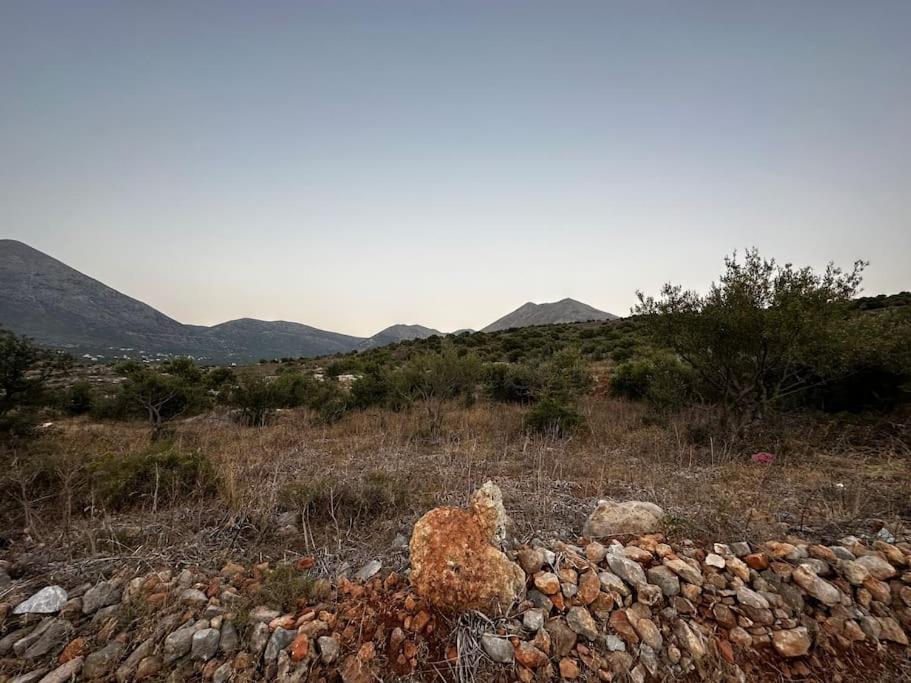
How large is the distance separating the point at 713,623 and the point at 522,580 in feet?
4.54

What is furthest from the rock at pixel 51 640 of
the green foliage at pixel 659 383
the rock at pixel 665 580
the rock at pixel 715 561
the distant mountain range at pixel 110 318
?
the distant mountain range at pixel 110 318

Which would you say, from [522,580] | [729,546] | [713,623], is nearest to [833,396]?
[729,546]

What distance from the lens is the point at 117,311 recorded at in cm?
13325

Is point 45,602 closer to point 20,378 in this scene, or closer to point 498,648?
point 498,648

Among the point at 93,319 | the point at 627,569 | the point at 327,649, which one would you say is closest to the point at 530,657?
the point at 627,569

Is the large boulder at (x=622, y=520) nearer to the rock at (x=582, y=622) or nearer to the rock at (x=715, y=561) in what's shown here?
the rock at (x=715, y=561)

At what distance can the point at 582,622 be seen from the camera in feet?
8.16

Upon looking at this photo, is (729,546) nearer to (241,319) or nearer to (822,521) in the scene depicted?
(822,521)

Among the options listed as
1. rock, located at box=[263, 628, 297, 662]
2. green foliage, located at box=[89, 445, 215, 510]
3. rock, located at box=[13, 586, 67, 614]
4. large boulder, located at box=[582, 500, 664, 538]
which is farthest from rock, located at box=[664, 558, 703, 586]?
green foliage, located at box=[89, 445, 215, 510]

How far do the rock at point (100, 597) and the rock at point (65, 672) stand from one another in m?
0.37

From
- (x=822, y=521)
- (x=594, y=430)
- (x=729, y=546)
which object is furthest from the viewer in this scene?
(x=594, y=430)

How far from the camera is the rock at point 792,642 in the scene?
2449 mm

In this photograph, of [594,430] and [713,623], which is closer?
[713,623]

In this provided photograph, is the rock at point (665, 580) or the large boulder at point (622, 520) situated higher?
the large boulder at point (622, 520)
